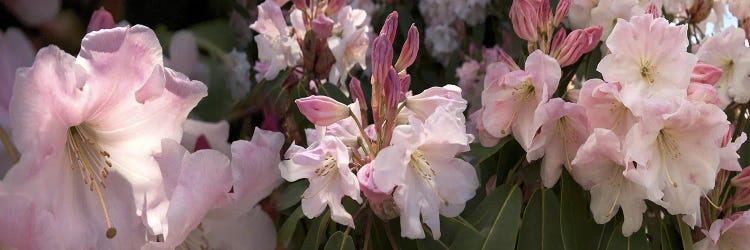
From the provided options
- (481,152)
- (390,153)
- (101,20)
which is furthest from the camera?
(481,152)

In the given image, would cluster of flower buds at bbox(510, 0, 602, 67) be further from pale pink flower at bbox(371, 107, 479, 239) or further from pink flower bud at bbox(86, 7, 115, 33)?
pink flower bud at bbox(86, 7, 115, 33)

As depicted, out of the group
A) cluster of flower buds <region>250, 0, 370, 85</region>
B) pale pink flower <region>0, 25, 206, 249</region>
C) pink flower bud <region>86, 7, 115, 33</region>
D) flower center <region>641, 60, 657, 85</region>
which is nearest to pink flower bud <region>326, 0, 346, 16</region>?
cluster of flower buds <region>250, 0, 370, 85</region>

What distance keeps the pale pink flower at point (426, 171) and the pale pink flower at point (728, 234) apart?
270mm

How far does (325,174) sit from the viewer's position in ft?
1.58

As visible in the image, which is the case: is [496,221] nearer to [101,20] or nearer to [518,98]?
[518,98]

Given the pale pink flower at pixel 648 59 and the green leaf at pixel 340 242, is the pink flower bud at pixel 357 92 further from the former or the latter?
the pale pink flower at pixel 648 59

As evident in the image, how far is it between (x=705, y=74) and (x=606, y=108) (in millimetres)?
103

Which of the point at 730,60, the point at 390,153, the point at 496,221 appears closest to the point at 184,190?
the point at 390,153

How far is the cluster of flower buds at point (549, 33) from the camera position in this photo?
582mm

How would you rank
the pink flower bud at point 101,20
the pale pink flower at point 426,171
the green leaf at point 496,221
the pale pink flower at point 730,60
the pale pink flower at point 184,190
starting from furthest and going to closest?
1. the pale pink flower at point 730,60
2. the green leaf at point 496,221
3. the pale pink flower at point 426,171
4. the pale pink flower at point 184,190
5. the pink flower bud at point 101,20

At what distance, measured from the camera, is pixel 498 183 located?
711mm

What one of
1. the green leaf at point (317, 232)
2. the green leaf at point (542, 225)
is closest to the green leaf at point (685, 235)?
the green leaf at point (542, 225)

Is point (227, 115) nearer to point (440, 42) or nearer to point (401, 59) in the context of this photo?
point (401, 59)

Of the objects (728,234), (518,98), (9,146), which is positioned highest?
(9,146)
